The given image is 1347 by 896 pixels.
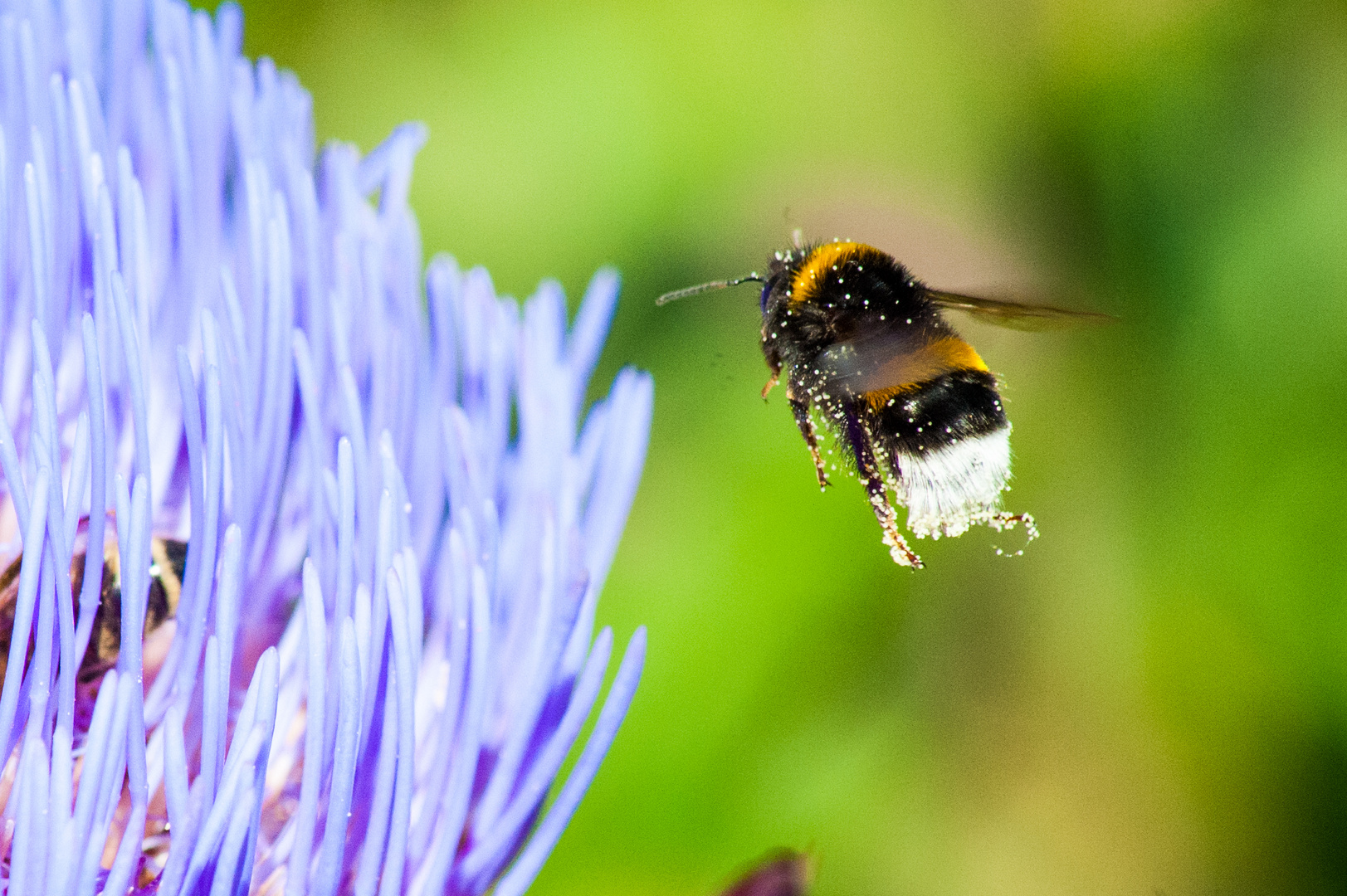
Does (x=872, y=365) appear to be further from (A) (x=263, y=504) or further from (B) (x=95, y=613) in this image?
(B) (x=95, y=613)

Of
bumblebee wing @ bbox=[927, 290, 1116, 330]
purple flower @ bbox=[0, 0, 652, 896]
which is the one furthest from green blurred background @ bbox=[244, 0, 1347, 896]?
purple flower @ bbox=[0, 0, 652, 896]

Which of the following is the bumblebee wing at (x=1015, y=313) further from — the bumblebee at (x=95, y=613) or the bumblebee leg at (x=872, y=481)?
the bumblebee at (x=95, y=613)

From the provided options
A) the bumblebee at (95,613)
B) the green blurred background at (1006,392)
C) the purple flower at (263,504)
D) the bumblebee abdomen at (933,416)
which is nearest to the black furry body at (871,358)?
the bumblebee abdomen at (933,416)

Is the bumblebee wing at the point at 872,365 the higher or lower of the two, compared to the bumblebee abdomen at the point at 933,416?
higher

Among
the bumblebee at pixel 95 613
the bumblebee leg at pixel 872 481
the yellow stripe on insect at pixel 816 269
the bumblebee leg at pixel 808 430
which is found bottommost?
the bumblebee at pixel 95 613

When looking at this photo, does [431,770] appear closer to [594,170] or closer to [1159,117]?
[594,170]

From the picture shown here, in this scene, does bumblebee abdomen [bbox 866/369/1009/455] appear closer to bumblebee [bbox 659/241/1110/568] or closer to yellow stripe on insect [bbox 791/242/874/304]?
bumblebee [bbox 659/241/1110/568]
